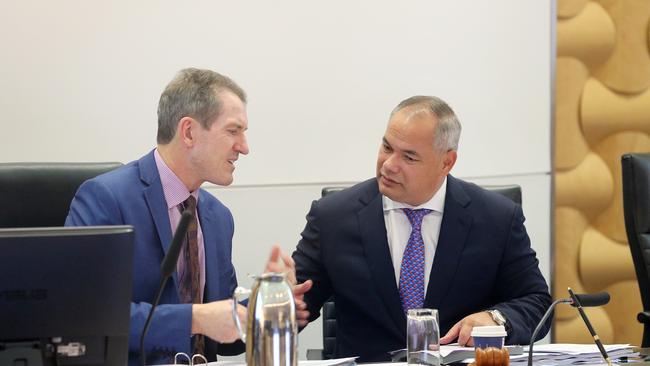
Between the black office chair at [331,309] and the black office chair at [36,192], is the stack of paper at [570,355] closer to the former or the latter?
the black office chair at [331,309]

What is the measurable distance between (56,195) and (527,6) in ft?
7.65

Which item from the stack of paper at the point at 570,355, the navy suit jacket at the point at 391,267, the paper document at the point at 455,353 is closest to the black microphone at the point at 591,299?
the stack of paper at the point at 570,355

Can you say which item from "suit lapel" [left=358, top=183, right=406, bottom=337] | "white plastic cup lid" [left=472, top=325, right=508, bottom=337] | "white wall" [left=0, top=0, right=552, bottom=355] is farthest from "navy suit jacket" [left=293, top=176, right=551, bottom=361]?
"white wall" [left=0, top=0, right=552, bottom=355]

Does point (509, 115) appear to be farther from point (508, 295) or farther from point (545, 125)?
point (508, 295)

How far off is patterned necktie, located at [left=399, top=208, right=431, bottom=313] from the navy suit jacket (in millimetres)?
37

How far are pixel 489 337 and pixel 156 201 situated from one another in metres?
1.05

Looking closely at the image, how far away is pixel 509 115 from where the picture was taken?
4.30 metres

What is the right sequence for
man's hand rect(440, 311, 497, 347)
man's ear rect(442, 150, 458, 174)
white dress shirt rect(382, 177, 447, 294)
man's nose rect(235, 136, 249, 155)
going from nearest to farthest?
man's hand rect(440, 311, 497, 347) < man's nose rect(235, 136, 249, 155) < white dress shirt rect(382, 177, 447, 294) < man's ear rect(442, 150, 458, 174)

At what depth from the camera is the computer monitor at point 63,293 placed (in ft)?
5.77

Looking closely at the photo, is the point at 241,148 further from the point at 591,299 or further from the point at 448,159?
the point at 591,299

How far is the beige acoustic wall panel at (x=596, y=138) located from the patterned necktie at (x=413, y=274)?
1477mm

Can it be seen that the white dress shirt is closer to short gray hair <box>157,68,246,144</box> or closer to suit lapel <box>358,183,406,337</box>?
suit lapel <box>358,183,406,337</box>

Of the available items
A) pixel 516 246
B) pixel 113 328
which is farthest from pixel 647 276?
pixel 113 328

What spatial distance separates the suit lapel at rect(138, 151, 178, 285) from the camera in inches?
111
